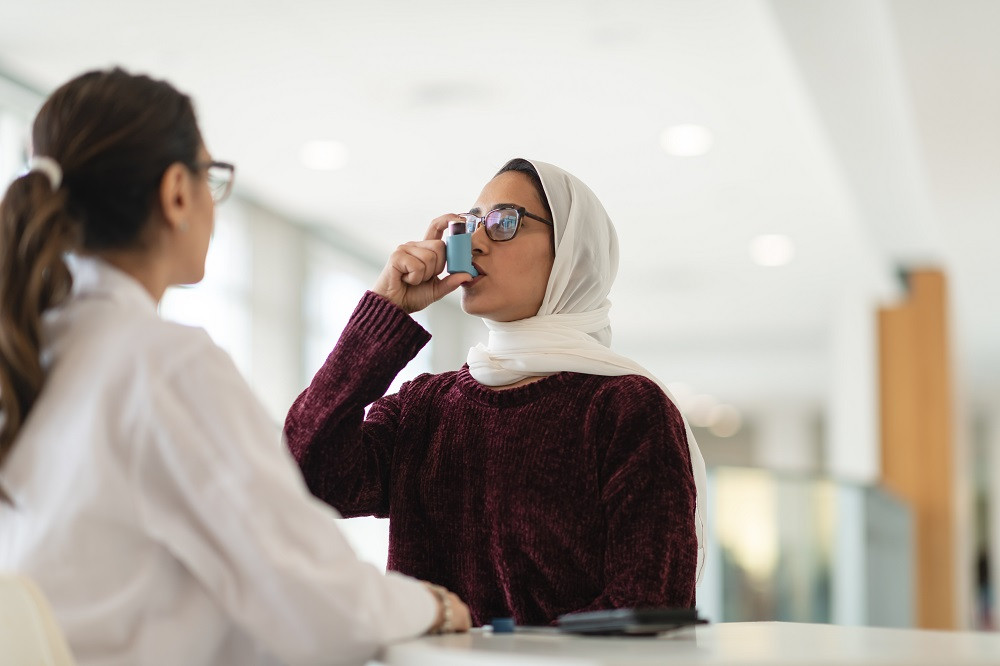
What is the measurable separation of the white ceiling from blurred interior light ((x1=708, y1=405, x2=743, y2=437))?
9.74 meters

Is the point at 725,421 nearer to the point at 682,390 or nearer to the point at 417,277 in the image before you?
the point at 682,390

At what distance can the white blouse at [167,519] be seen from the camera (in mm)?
1178

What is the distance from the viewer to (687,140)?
6.09 metres

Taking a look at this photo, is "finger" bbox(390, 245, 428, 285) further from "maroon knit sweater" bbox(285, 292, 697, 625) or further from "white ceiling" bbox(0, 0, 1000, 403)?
"white ceiling" bbox(0, 0, 1000, 403)

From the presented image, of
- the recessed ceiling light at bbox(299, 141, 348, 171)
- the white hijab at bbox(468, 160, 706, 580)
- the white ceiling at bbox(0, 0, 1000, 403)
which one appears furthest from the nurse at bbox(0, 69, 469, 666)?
the recessed ceiling light at bbox(299, 141, 348, 171)

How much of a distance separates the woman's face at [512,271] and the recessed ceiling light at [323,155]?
4.53 m

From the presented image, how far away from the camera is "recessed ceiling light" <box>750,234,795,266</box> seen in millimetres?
8352

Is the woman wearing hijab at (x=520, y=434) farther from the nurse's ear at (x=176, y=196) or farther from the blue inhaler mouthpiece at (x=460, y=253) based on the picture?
the nurse's ear at (x=176, y=196)

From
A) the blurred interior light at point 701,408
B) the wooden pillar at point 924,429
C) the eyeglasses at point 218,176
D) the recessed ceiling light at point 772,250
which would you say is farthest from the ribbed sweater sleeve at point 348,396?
the blurred interior light at point 701,408

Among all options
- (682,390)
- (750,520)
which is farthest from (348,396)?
(682,390)

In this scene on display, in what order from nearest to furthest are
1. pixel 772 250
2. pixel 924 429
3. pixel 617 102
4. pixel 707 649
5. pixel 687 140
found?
pixel 707 649 → pixel 617 102 → pixel 687 140 → pixel 924 429 → pixel 772 250

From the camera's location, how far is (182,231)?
1359mm

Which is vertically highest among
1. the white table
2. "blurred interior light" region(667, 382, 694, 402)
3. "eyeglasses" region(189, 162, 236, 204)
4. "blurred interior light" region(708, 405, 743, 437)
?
"blurred interior light" region(667, 382, 694, 402)

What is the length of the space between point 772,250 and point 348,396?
7.40 meters
